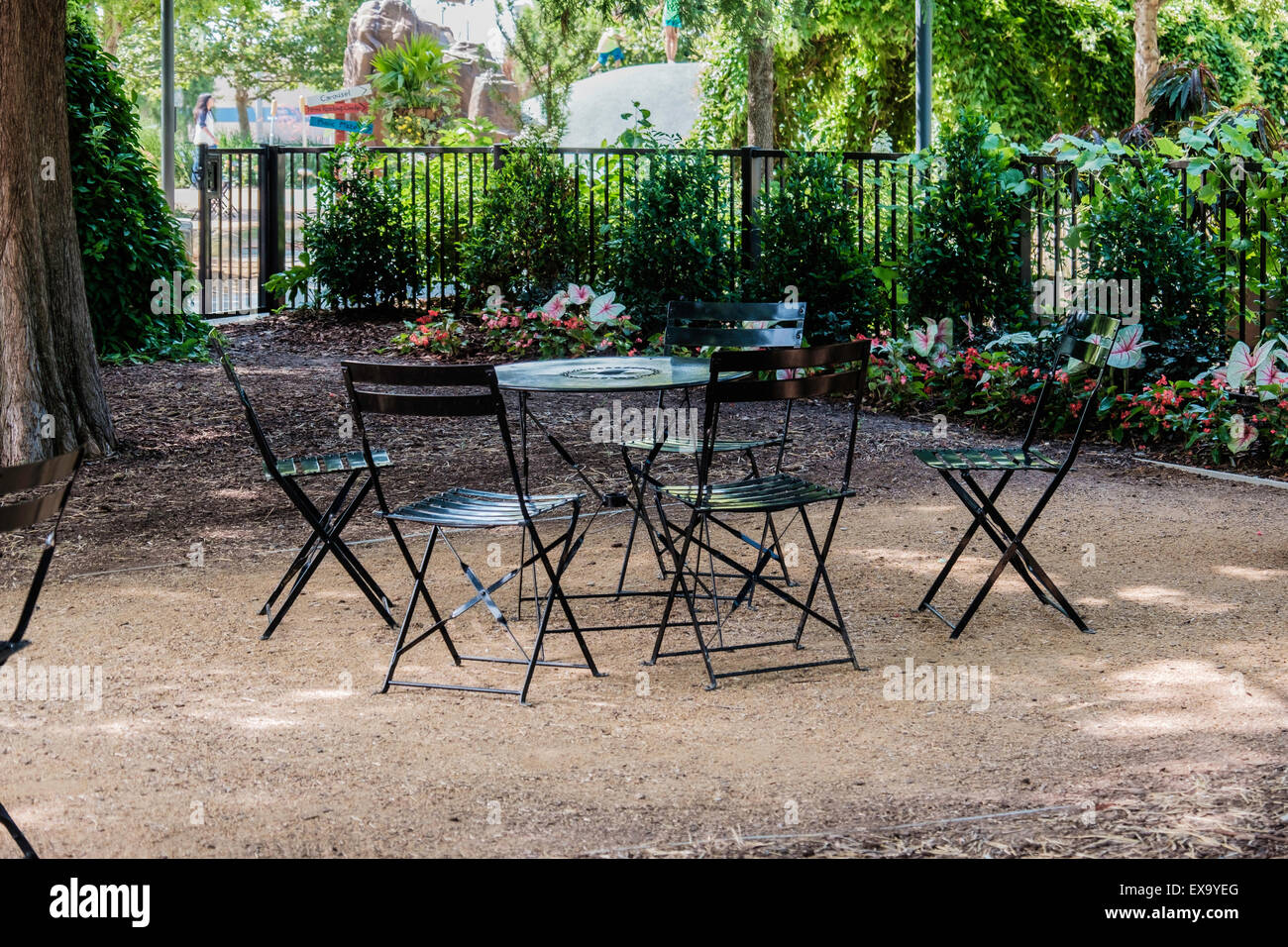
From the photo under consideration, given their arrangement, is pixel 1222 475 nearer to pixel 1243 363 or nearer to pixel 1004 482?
pixel 1243 363

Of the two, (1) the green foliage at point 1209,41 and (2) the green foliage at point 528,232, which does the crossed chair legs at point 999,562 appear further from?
(1) the green foliage at point 1209,41

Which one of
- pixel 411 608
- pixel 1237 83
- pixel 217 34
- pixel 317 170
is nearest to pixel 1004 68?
pixel 1237 83

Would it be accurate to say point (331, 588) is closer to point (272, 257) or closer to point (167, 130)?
point (272, 257)

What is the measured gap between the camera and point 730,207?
11.8 meters

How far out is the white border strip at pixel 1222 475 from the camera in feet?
24.8

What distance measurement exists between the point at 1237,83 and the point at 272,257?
18.9m

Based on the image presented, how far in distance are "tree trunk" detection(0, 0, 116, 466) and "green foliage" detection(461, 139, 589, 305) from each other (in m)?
5.23

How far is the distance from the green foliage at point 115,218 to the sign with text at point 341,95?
3391 cm

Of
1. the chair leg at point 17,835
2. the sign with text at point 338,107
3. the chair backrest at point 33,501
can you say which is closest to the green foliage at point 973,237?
the chair backrest at point 33,501

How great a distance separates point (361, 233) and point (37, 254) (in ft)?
20.9

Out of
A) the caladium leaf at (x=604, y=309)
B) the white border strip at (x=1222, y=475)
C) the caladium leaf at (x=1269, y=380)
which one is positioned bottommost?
the white border strip at (x=1222, y=475)

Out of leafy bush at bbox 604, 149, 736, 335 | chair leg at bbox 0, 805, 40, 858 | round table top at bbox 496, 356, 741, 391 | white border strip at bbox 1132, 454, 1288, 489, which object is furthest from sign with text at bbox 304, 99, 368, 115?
chair leg at bbox 0, 805, 40, 858

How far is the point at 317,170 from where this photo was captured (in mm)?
14227
